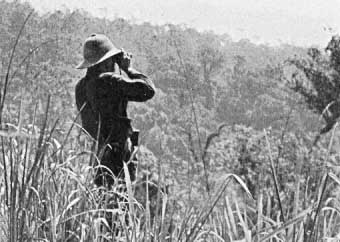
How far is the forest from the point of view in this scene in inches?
43.8

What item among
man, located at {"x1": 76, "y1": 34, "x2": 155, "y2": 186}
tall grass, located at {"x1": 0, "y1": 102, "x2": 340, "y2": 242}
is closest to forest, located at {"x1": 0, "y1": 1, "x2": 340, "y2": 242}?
tall grass, located at {"x1": 0, "y1": 102, "x2": 340, "y2": 242}

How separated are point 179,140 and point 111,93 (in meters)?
20.6

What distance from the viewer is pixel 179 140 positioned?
23531 mm

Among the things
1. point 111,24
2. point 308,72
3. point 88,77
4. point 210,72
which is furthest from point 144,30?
point 88,77

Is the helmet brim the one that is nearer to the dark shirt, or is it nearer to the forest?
the dark shirt

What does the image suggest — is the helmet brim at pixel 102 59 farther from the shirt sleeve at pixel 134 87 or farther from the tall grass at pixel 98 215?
the tall grass at pixel 98 215

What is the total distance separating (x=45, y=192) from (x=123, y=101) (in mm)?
1679

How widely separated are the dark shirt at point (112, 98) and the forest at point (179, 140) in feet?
0.58

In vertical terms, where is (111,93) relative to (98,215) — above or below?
above

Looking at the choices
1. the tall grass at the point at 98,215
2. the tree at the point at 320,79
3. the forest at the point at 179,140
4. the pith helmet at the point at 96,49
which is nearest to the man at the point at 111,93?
the pith helmet at the point at 96,49

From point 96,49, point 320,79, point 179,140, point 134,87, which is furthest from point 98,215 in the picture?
point 179,140

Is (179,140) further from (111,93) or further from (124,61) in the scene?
(111,93)

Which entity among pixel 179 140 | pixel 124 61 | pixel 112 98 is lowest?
pixel 179 140

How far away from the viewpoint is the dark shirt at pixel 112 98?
2898 millimetres
